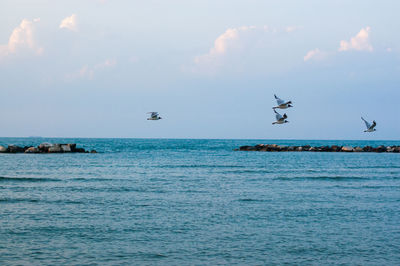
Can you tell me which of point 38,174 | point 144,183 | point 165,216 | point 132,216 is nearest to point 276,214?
point 165,216

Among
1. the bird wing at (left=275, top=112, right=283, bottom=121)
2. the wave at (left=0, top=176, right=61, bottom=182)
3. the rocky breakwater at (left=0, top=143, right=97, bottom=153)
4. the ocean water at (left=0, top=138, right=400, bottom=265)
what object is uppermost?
the bird wing at (left=275, top=112, right=283, bottom=121)

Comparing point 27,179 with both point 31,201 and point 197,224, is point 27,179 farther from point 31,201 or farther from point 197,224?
point 197,224

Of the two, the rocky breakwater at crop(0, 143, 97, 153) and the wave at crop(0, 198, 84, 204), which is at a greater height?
the rocky breakwater at crop(0, 143, 97, 153)

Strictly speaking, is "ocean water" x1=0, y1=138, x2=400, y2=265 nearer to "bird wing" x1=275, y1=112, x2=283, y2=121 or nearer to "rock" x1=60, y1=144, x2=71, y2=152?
"bird wing" x1=275, y1=112, x2=283, y2=121

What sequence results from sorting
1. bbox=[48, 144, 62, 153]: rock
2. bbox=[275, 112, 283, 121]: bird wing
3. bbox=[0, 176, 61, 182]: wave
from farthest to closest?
1. bbox=[48, 144, 62, 153]: rock
2. bbox=[275, 112, 283, 121]: bird wing
3. bbox=[0, 176, 61, 182]: wave

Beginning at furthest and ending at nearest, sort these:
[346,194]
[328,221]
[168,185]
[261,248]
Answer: [168,185] → [346,194] → [328,221] → [261,248]

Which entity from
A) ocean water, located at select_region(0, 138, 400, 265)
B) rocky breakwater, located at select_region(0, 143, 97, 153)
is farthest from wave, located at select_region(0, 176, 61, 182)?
rocky breakwater, located at select_region(0, 143, 97, 153)

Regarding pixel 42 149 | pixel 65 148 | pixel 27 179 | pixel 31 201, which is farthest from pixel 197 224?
pixel 65 148

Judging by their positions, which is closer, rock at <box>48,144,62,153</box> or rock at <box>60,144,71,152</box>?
rock at <box>48,144,62,153</box>

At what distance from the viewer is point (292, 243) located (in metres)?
13.0

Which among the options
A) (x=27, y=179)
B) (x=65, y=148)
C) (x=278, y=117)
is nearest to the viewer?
(x=27, y=179)

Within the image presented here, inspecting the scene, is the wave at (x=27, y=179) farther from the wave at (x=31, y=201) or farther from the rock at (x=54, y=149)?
the rock at (x=54, y=149)

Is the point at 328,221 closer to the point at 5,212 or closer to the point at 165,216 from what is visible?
the point at 165,216

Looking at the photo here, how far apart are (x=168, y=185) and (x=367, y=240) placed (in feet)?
47.9
